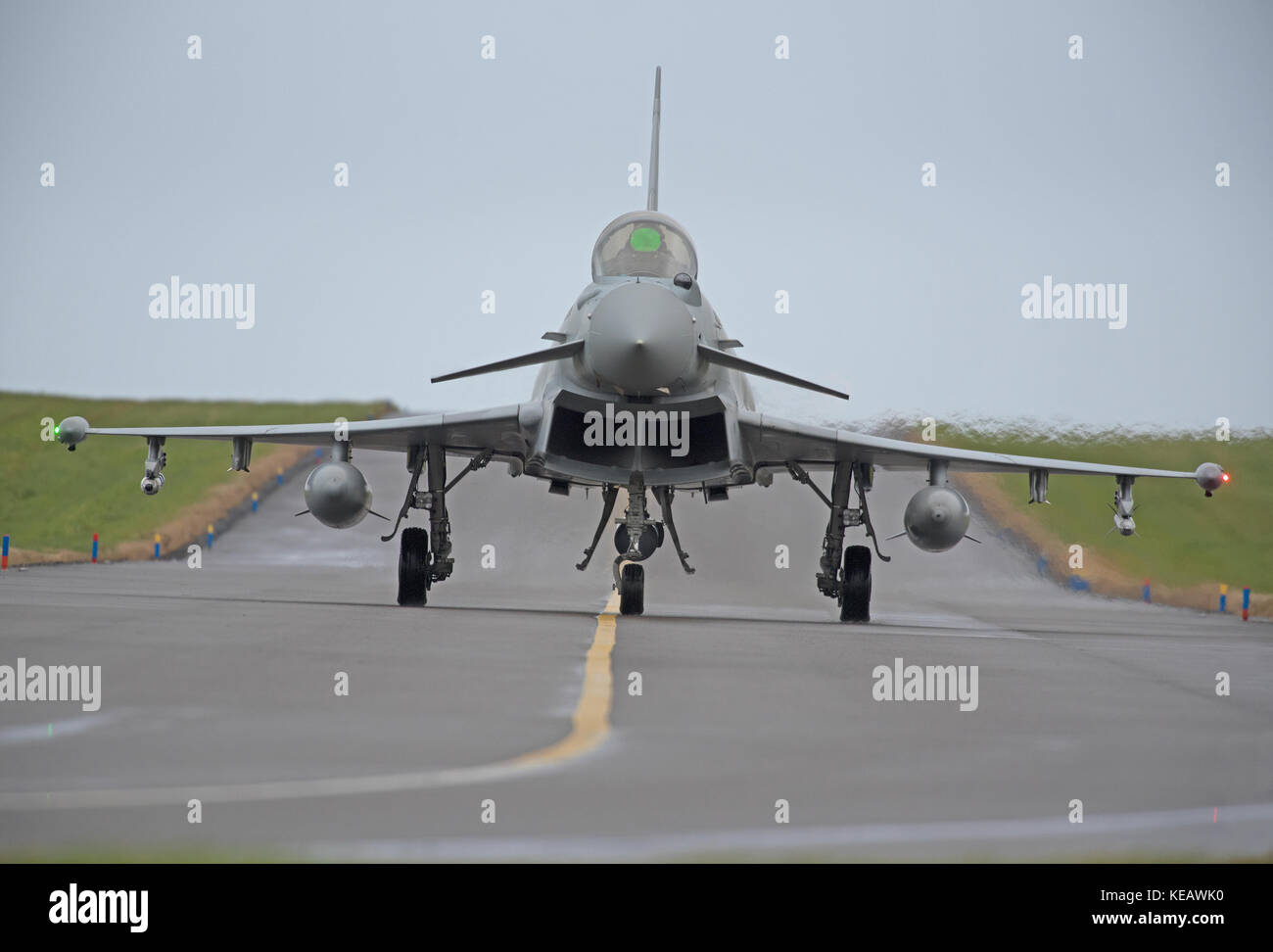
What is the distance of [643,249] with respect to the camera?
17.4m

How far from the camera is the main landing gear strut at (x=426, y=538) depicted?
61.9 feet

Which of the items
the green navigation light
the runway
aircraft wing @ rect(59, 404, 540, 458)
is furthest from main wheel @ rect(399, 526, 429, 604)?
the green navigation light

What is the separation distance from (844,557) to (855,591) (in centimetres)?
51

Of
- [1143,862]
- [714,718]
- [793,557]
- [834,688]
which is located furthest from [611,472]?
[793,557]

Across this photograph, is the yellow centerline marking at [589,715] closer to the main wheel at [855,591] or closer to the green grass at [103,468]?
the main wheel at [855,591]

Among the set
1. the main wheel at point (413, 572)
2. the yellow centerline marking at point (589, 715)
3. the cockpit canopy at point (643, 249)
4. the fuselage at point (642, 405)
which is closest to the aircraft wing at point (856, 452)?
the fuselage at point (642, 405)

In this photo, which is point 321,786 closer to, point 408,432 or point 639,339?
point 639,339

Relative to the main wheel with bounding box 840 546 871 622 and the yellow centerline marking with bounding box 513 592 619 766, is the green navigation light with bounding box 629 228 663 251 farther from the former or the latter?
the yellow centerline marking with bounding box 513 592 619 766

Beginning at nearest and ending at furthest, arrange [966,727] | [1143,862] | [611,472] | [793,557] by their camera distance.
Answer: [1143,862] → [966,727] → [611,472] → [793,557]

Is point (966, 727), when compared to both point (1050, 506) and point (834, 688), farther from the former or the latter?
point (1050, 506)

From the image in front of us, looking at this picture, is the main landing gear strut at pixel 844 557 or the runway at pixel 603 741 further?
the main landing gear strut at pixel 844 557

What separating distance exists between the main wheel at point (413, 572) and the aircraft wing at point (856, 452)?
13.4ft

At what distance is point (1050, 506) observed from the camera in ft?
149
